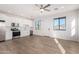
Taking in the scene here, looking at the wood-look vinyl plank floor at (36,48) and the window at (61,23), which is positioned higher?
the window at (61,23)

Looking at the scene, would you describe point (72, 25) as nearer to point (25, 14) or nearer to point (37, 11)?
point (37, 11)

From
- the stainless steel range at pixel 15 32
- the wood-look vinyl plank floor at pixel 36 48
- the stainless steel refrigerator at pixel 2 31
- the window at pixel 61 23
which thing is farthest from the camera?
the stainless steel range at pixel 15 32

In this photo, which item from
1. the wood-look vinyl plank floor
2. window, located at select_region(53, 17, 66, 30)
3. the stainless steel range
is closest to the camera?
the wood-look vinyl plank floor

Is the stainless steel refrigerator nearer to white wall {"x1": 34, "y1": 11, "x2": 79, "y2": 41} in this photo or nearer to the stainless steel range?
the stainless steel range

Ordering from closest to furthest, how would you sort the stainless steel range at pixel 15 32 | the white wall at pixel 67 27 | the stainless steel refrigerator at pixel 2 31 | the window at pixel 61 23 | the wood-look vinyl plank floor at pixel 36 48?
1. the wood-look vinyl plank floor at pixel 36 48
2. the window at pixel 61 23
3. the white wall at pixel 67 27
4. the stainless steel refrigerator at pixel 2 31
5. the stainless steel range at pixel 15 32

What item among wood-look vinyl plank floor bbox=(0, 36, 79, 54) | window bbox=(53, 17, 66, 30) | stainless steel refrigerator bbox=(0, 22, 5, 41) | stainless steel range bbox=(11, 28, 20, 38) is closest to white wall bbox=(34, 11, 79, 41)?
window bbox=(53, 17, 66, 30)

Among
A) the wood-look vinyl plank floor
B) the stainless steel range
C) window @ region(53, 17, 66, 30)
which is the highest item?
window @ region(53, 17, 66, 30)

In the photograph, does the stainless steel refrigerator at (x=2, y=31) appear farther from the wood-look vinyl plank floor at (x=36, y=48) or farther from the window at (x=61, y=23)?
the window at (x=61, y=23)

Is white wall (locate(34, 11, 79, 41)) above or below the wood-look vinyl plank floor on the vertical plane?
above

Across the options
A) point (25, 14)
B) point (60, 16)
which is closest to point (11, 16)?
point (25, 14)

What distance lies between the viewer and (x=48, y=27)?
511 cm

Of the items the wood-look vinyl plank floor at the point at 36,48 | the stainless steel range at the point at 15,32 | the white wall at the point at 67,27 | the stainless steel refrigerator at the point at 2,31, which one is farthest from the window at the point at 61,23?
the stainless steel refrigerator at the point at 2,31
